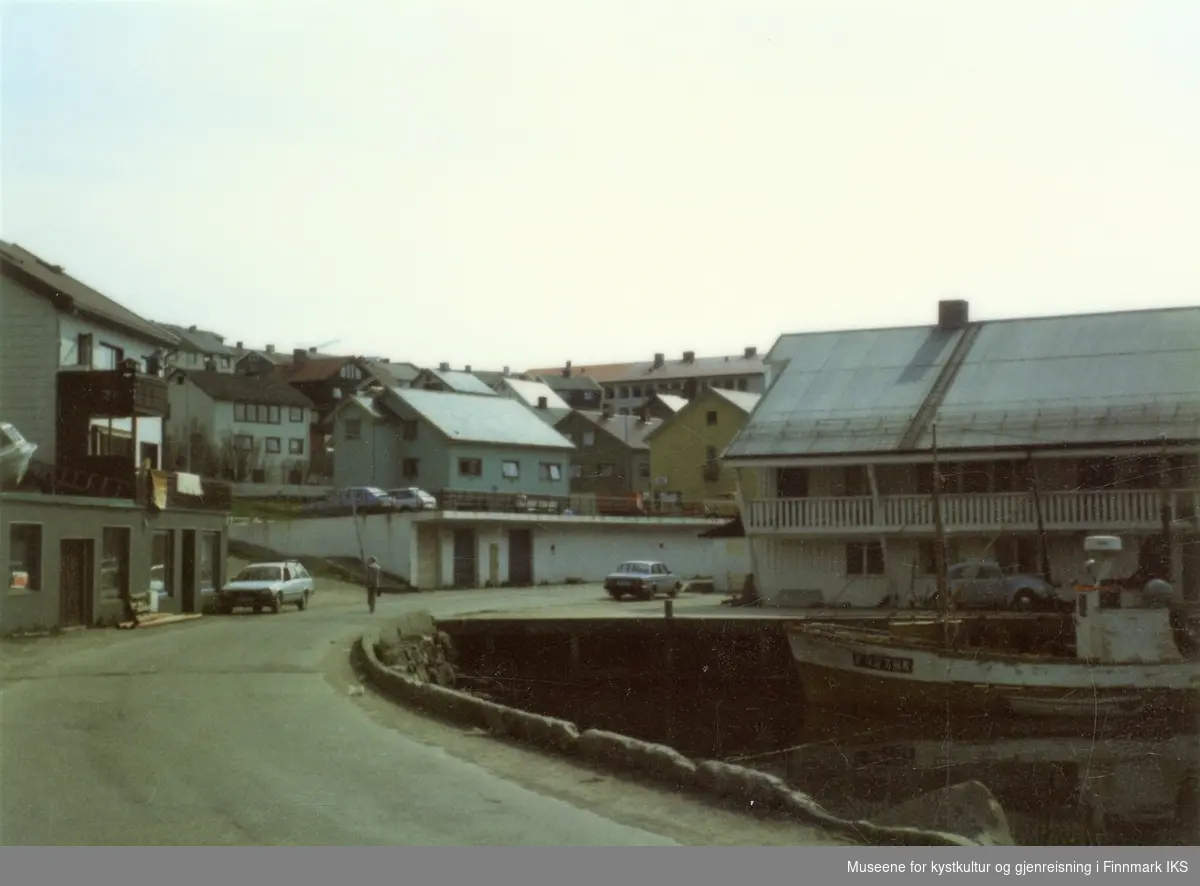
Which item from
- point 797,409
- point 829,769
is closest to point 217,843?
point 829,769

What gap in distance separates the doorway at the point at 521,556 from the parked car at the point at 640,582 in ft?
37.0

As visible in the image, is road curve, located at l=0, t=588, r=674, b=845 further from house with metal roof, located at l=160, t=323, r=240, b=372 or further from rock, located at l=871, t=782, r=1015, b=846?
house with metal roof, located at l=160, t=323, r=240, b=372

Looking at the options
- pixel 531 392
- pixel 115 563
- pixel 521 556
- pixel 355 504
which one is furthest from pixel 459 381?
pixel 115 563

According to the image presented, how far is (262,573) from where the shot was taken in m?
44.5

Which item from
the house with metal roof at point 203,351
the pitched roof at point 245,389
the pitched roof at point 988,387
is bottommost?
the pitched roof at point 988,387

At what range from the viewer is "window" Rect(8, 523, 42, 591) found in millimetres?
31609

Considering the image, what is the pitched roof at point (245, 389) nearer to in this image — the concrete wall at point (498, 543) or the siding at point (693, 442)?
the siding at point (693, 442)

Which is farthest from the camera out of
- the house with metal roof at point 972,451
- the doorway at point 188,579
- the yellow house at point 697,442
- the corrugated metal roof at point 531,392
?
the corrugated metal roof at point 531,392

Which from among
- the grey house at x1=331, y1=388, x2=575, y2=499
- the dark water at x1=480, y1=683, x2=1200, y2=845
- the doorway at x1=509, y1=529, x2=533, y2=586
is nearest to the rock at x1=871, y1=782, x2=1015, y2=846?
the dark water at x1=480, y1=683, x2=1200, y2=845

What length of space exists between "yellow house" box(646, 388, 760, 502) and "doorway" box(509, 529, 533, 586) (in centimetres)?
2333

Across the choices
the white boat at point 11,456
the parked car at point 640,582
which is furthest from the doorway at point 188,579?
the parked car at point 640,582

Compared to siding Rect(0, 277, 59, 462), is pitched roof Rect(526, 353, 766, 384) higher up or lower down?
higher up

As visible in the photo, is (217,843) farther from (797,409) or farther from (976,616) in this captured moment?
(797,409)

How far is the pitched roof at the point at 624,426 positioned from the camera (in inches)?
4102
